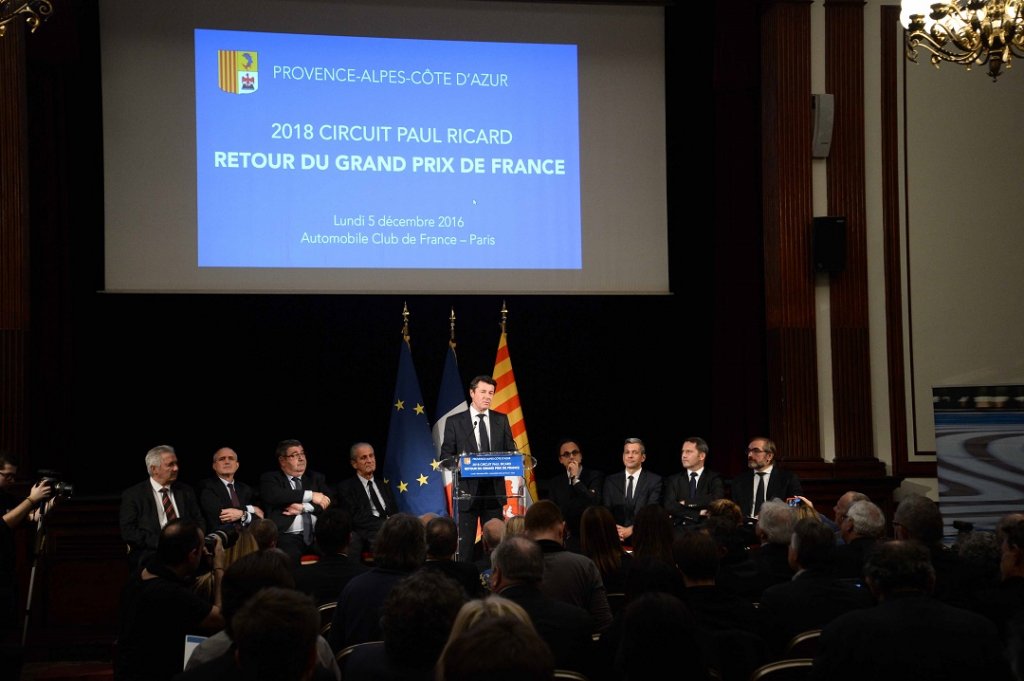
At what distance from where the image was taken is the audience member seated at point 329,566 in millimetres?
4012

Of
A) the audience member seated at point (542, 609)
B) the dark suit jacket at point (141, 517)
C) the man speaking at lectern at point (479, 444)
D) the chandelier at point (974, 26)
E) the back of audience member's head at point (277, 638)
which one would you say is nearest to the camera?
the back of audience member's head at point (277, 638)

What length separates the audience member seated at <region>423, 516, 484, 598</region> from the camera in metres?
3.81

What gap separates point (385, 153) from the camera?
7844mm

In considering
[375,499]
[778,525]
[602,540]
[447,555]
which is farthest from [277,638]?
[375,499]

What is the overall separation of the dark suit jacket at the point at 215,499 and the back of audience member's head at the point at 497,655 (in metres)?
5.05

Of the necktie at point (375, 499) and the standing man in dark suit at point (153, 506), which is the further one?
the necktie at point (375, 499)

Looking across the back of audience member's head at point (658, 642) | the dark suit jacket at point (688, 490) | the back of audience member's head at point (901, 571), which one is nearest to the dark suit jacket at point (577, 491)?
the dark suit jacket at point (688, 490)

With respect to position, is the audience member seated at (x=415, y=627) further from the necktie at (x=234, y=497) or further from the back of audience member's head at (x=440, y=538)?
the necktie at (x=234, y=497)

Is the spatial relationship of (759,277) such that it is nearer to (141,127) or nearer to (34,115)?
(141,127)

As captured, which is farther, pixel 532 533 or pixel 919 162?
pixel 919 162

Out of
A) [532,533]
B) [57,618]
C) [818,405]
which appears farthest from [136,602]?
[818,405]

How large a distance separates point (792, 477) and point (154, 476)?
402 cm

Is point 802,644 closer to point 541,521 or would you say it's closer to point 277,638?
point 541,521

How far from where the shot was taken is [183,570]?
340 centimetres
